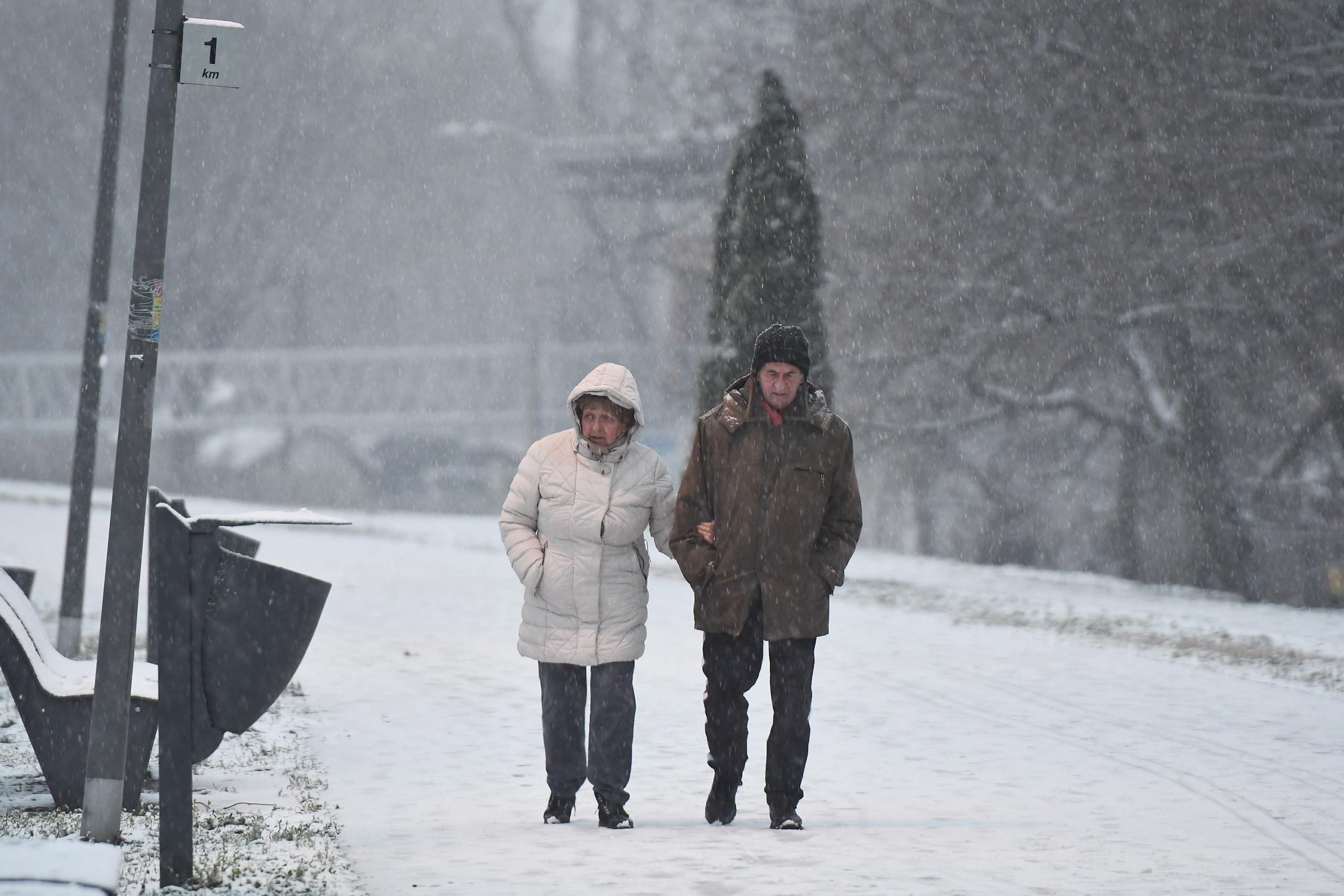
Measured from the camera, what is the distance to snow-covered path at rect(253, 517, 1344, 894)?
235 inches

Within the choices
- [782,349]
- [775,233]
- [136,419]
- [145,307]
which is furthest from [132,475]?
[775,233]

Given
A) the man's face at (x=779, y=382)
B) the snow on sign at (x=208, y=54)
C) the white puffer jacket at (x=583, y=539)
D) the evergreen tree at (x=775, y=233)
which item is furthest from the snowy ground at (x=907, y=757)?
the evergreen tree at (x=775, y=233)

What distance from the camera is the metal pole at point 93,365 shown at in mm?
13672

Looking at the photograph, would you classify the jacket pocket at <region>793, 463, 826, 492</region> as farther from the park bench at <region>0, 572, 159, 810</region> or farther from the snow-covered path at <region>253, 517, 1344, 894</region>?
the park bench at <region>0, 572, 159, 810</region>

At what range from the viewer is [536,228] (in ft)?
197

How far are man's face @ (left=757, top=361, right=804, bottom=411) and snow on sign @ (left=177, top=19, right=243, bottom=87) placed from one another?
2.07 meters

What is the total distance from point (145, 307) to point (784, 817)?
2.86 m

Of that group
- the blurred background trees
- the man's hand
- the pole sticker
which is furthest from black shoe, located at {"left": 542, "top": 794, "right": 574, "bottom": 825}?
the blurred background trees

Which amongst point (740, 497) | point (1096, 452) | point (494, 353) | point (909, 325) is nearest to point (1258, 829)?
point (740, 497)

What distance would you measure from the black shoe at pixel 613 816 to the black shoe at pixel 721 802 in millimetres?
318

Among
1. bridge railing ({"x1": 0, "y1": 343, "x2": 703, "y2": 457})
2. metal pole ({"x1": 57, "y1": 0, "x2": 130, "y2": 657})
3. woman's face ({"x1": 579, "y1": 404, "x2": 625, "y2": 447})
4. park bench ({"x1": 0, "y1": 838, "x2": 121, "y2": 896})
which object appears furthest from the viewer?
bridge railing ({"x1": 0, "y1": 343, "x2": 703, "y2": 457})

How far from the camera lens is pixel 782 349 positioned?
6609 mm

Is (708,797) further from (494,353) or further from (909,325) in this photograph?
(494,353)

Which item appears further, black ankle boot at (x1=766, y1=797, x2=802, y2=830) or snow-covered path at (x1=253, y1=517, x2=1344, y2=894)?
black ankle boot at (x1=766, y1=797, x2=802, y2=830)
